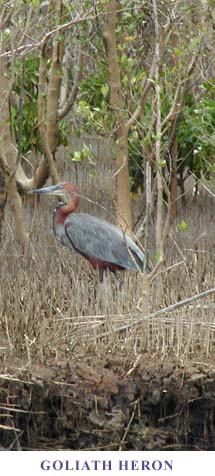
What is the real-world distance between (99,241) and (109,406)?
5.54 feet

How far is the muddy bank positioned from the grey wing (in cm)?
134

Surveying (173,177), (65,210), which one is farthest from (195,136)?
(65,210)

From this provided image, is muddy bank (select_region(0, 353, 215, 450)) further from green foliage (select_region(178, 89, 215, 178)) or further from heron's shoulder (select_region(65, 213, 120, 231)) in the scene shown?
green foliage (select_region(178, 89, 215, 178))

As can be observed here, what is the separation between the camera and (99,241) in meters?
8.04

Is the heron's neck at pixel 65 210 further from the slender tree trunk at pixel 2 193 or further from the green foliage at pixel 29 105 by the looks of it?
the green foliage at pixel 29 105

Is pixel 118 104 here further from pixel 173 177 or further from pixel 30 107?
pixel 30 107

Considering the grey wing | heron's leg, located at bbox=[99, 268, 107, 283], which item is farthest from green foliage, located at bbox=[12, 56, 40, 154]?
heron's leg, located at bbox=[99, 268, 107, 283]

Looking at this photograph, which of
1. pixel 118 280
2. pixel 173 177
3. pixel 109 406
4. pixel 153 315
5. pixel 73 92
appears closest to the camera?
pixel 109 406

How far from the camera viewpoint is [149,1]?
8.71 metres

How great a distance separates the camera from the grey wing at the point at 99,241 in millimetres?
7992

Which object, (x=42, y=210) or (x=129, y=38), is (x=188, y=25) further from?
(x=42, y=210)

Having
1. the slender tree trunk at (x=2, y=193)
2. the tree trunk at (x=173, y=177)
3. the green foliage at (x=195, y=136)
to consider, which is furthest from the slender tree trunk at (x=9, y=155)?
the green foliage at (x=195, y=136)

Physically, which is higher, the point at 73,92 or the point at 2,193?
the point at 73,92

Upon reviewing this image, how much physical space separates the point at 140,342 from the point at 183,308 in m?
0.39
